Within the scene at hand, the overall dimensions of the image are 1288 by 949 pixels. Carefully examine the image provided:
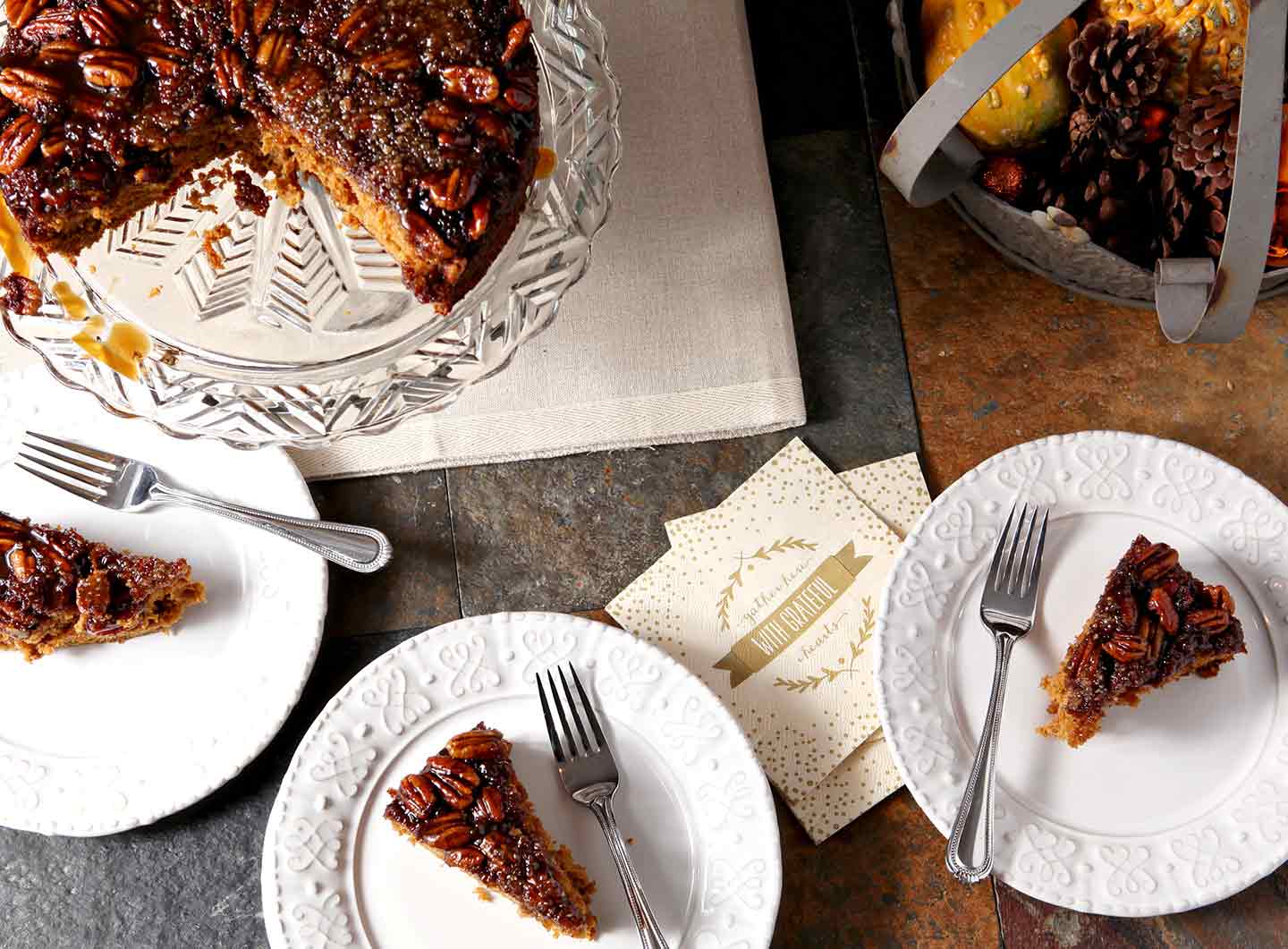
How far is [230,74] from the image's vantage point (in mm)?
1259

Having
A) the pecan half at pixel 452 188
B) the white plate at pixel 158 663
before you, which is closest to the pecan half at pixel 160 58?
the pecan half at pixel 452 188

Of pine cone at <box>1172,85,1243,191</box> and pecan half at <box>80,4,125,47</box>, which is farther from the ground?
pecan half at <box>80,4,125,47</box>

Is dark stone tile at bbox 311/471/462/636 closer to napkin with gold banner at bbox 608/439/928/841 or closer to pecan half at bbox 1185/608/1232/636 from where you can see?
napkin with gold banner at bbox 608/439/928/841

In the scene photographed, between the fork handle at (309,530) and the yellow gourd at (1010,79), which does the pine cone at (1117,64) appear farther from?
the fork handle at (309,530)

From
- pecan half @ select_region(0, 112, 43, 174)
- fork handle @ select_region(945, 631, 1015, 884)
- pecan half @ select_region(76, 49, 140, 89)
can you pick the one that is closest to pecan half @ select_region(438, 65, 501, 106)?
pecan half @ select_region(76, 49, 140, 89)

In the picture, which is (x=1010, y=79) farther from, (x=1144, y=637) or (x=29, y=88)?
(x=29, y=88)

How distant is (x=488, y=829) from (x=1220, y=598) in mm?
1038

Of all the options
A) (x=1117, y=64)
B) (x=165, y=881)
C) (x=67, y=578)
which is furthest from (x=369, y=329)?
(x=1117, y=64)

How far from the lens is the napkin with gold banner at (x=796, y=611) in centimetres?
163

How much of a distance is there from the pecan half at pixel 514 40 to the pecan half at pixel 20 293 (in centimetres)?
64

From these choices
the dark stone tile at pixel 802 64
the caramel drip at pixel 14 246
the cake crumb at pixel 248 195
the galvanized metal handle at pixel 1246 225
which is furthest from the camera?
the dark stone tile at pixel 802 64

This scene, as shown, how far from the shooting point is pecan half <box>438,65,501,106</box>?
4.06ft

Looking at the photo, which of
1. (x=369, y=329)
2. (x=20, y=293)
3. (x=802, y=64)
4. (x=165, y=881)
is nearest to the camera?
(x=20, y=293)

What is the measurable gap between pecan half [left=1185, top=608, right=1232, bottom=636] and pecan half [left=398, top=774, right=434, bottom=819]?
1.05 m
